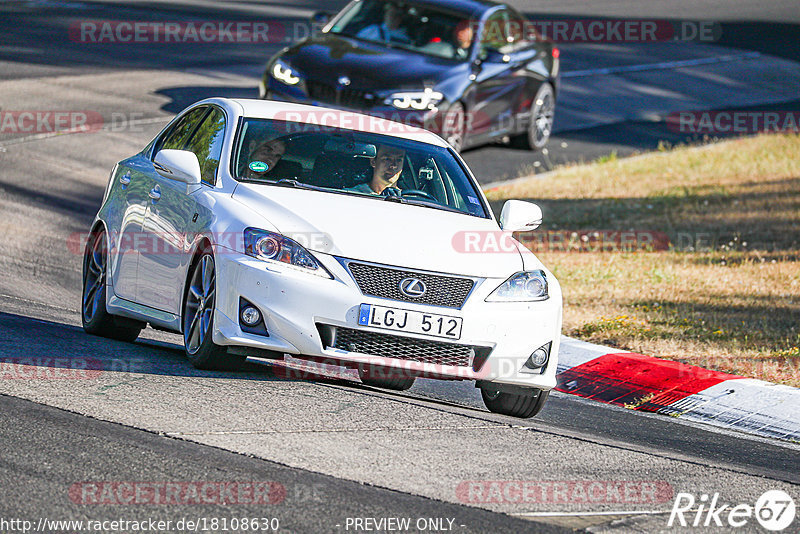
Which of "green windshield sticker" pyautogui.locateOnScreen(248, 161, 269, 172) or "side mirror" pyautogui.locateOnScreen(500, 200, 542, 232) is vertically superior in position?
"green windshield sticker" pyautogui.locateOnScreen(248, 161, 269, 172)

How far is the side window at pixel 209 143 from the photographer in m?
8.13

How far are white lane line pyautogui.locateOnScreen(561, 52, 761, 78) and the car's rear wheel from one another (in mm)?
8574

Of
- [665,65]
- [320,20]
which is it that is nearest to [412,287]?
[320,20]

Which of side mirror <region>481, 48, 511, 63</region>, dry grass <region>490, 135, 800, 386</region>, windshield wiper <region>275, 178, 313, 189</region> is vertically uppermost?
windshield wiper <region>275, 178, 313, 189</region>

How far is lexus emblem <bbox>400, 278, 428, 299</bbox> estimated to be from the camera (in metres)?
7.09

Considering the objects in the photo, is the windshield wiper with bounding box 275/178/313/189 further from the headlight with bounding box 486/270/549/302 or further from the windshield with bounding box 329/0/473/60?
the windshield with bounding box 329/0/473/60

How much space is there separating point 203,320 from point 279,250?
0.65 metres

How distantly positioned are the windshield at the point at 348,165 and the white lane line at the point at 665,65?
16.8 meters

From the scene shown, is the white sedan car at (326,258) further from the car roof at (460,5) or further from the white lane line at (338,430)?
the car roof at (460,5)

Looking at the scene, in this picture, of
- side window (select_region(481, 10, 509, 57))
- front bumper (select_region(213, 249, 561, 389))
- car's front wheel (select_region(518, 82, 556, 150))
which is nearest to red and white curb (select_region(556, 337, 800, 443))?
front bumper (select_region(213, 249, 561, 389))

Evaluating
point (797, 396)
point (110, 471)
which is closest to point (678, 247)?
point (797, 396)

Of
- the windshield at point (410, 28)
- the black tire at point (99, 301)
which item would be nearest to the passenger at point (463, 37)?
the windshield at point (410, 28)

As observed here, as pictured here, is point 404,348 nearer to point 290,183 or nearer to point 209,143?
point 290,183

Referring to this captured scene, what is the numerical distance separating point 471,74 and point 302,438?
1107 centimetres
